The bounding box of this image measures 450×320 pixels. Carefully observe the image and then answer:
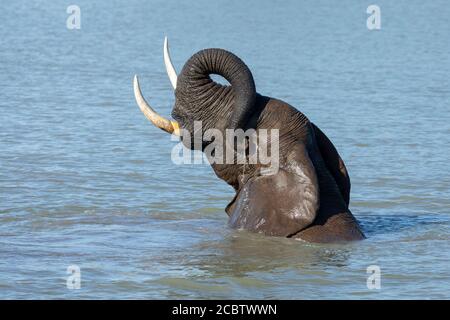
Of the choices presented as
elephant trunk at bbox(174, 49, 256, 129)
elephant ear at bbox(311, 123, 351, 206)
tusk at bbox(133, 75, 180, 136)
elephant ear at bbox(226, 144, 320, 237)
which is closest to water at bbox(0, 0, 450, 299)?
elephant ear at bbox(226, 144, 320, 237)

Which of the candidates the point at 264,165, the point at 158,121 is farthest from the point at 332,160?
the point at 158,121

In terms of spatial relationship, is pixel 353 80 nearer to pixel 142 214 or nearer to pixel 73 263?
pixel 142 214

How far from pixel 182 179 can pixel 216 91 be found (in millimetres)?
4528

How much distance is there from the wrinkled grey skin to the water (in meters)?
0.23

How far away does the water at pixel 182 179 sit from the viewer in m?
12.4

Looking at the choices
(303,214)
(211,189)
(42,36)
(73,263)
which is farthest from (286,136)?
(42,36)

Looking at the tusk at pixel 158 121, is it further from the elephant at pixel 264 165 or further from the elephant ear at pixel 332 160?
the elephant ear at pixel 332 160

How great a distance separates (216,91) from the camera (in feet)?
44.4

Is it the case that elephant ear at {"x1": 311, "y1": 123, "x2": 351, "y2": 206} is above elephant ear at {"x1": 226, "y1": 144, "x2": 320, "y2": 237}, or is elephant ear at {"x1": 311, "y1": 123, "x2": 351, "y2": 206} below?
above

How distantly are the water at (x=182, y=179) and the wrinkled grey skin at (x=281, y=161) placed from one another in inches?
8.9

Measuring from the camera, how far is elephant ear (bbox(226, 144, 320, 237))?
13195mm

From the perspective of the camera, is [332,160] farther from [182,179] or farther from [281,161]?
[182,179]

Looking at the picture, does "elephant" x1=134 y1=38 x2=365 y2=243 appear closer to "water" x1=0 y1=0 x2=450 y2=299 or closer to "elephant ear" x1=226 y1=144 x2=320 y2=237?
"elephant ear" x1=226 y1=144 x2=320 y2=237
